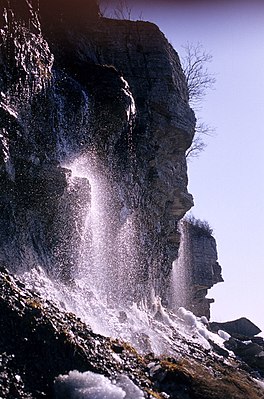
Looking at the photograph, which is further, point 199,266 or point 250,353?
point 199,266

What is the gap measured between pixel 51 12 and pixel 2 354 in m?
16.9

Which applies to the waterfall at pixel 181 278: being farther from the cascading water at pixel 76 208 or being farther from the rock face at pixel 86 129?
the cascading water at pixel 76 208

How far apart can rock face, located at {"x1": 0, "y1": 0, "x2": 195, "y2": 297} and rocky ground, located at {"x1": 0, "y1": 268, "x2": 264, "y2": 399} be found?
3008mm

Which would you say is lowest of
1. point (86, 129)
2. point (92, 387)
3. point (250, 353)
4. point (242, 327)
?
point (92, 387)

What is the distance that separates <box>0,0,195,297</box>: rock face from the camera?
1547 cm

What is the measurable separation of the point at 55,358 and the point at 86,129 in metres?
11.3

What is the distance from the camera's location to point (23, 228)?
15.2 m

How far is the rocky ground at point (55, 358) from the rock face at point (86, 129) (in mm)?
3008

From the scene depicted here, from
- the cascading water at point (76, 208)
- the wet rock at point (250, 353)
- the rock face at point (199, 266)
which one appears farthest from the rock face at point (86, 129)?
the rock face at point (199, 266)

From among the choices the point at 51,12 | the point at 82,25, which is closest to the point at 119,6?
the point at 82,25

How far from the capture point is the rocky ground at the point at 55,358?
9.33 m

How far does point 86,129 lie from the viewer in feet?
65.6

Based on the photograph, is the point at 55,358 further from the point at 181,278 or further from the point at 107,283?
the point at 181,278

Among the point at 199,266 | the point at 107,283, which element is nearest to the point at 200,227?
the point at 199,266
